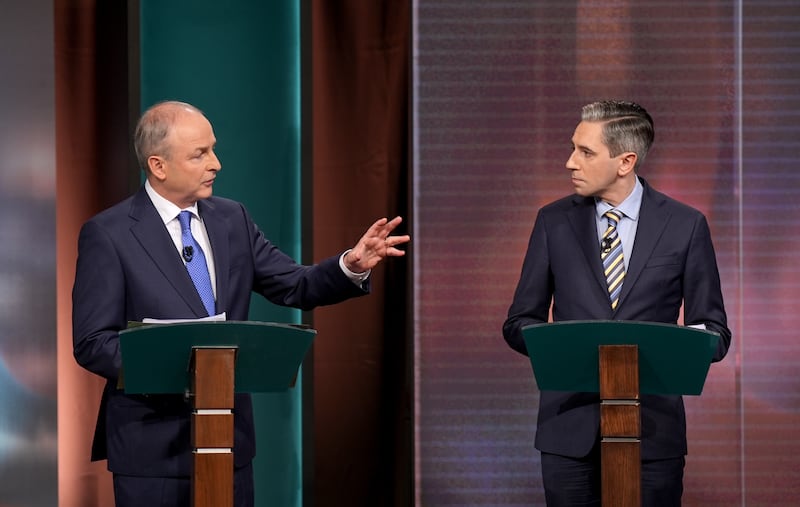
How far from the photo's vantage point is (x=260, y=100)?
4.78 m

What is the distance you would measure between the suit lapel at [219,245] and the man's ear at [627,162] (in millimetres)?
1183

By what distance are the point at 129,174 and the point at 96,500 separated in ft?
4.21

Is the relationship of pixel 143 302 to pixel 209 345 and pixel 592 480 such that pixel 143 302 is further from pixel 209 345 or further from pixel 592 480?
pixel 592 480

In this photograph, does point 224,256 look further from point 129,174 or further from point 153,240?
point 129,174

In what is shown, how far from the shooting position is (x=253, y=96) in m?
4.78

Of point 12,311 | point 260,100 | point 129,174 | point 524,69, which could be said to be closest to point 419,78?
point 524,69

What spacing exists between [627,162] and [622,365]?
2.81 feet

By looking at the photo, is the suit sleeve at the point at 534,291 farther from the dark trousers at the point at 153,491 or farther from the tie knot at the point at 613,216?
the dark trousers at the point at 153,491

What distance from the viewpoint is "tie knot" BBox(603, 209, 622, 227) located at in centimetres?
339

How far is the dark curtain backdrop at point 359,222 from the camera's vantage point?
4.45 m

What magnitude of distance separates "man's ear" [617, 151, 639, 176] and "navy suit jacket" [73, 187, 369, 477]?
2.82 ft

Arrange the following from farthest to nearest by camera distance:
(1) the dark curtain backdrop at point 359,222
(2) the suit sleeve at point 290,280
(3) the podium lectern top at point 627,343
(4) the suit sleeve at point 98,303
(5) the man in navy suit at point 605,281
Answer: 1. (1) the dark curtain backdrop at point 359,222
2. (2) the suit sleeve at point 290,280
3. (5) the man in navy suit at point 605,281
4. (4) the suit sleeve at point 98,303
5. (3) the podium lectern top at point 627,343

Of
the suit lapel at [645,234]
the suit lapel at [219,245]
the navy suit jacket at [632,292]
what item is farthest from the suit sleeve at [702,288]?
the suit lapel at [219,245]

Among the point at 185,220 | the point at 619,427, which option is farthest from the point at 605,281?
the point at 185,220
